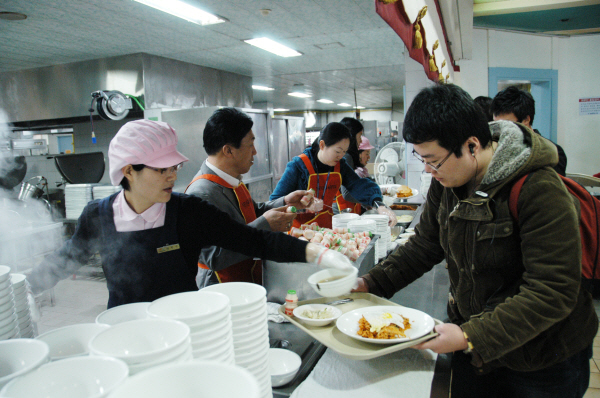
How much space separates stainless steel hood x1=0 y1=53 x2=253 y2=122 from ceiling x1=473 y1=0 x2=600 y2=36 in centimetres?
527

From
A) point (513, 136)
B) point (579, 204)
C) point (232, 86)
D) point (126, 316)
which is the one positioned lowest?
point (126, 316)

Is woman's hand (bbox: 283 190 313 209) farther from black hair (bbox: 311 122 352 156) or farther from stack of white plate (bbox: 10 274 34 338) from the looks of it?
stack of white plate (bbox: 10 274 34 338)

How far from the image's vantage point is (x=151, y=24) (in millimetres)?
4949

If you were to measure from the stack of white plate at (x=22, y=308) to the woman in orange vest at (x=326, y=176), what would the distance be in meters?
2.50

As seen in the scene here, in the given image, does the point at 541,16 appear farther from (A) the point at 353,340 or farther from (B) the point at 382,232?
(A) the point at 353,340

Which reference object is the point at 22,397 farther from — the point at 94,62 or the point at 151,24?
the point at 94,62

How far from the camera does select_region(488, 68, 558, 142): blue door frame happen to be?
733cm

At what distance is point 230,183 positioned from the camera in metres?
2.42

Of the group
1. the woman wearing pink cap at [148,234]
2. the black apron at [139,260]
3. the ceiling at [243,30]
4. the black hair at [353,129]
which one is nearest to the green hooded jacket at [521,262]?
the woman wearing pink cap at [148,234]

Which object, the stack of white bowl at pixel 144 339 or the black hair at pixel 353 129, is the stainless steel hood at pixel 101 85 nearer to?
the black hair at pixel 353 129

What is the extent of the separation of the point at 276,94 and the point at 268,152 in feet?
20.4

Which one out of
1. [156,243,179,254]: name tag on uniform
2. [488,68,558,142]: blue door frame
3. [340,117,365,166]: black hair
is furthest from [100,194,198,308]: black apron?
[488,68,558,142]: blue door frame

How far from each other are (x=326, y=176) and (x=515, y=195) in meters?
2.63

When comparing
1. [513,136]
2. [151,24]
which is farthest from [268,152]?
[513,136]
